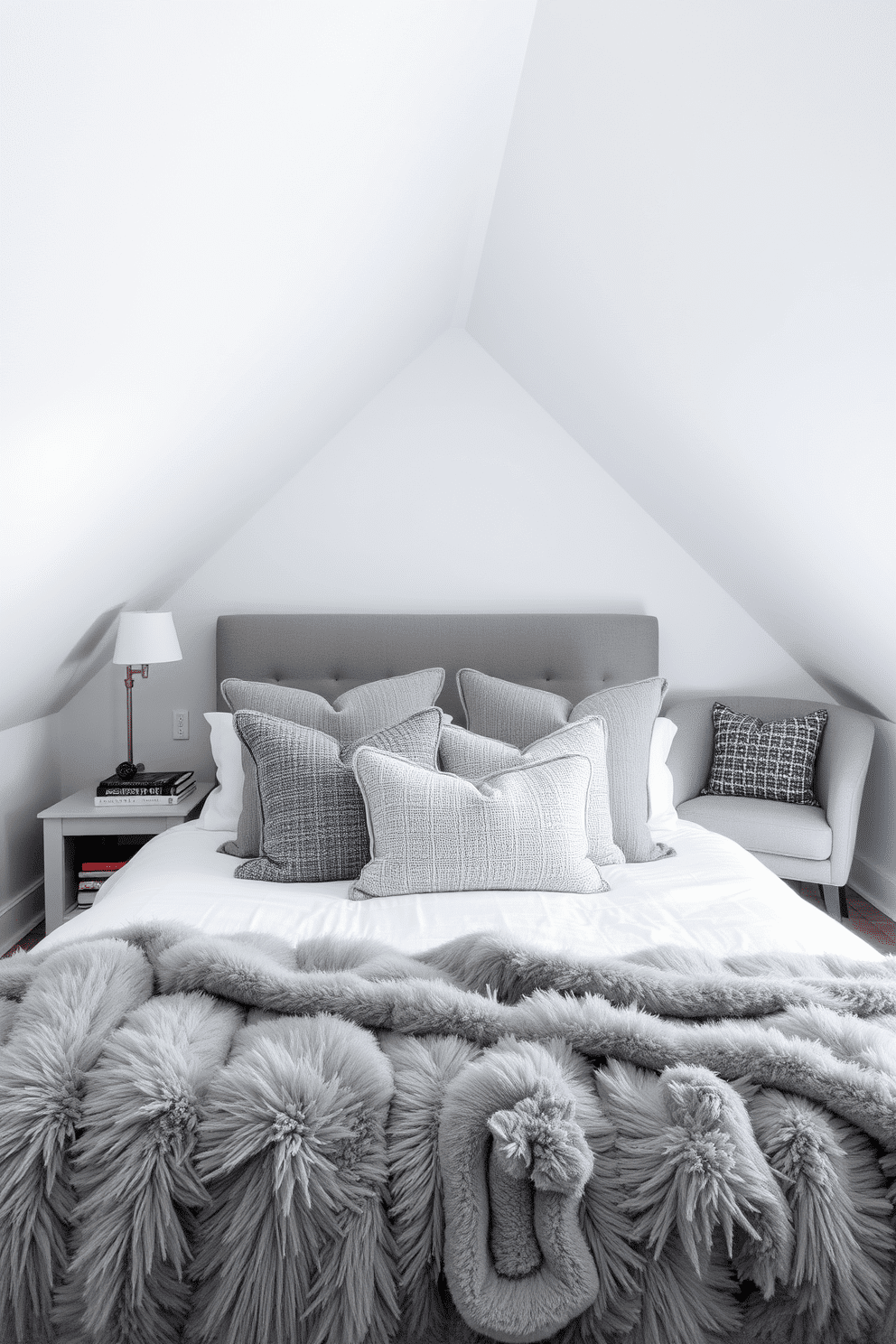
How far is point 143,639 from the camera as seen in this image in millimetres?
2977

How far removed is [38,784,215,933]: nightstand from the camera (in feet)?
9.70

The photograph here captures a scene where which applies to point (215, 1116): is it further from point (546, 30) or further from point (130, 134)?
point (546, 30)

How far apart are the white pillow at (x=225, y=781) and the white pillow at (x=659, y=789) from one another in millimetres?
1223

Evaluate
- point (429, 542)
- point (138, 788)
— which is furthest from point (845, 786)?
point (138, 788)

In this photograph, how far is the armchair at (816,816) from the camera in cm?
312

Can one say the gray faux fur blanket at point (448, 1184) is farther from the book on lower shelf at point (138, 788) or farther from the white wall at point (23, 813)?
the white wall at point (23, 813)

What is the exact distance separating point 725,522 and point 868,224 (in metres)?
1.56

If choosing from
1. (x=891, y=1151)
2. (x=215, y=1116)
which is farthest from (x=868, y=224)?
(x=215, y=1116)

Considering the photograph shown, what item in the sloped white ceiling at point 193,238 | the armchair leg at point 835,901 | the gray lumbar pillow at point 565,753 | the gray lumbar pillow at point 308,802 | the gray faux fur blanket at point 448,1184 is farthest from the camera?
the armchair leg at point 835,901

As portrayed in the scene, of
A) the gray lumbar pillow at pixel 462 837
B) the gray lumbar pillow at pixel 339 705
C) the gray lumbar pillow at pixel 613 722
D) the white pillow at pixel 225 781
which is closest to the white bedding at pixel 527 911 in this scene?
the gray lumbar pillow at pixel 462 837

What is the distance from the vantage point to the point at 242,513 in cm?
333

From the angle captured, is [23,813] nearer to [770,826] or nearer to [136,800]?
[136,800]

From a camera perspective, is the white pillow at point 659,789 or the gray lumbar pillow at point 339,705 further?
the white pillow at point 659,789

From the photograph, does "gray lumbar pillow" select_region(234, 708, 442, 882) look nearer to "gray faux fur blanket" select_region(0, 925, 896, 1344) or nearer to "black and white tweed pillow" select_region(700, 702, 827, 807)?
"gray faux fur blanket" select_region(0, 925, 896, 1344)
